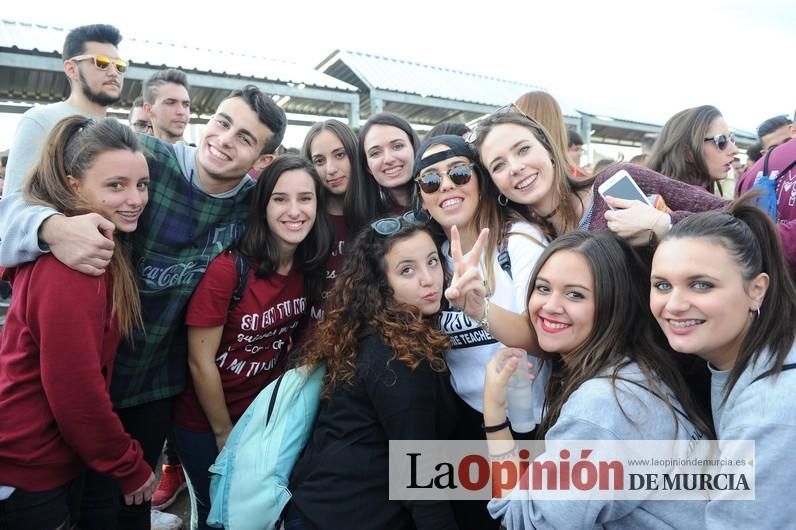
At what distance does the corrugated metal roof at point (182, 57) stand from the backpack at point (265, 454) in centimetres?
759

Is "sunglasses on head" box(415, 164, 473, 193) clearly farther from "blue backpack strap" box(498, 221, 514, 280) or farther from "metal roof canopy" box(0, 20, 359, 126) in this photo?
"metal roof canopy" box(0, 20, 359, 126)

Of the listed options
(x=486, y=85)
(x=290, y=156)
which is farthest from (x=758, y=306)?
(x=486, y=85)

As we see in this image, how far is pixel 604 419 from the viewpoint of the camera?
5.06 feet

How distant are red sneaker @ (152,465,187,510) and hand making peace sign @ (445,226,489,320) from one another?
3229mm

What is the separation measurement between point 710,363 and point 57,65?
9.00 metres

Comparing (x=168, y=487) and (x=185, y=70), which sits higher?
(x=185, y=70)

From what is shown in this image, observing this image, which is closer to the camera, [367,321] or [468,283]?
[468,283]

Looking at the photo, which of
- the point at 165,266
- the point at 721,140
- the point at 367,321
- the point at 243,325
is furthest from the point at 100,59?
the point at 721,140

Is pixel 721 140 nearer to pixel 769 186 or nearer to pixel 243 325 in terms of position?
pixel 769 186

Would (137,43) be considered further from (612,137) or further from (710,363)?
(612,137)

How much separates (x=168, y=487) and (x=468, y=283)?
11.1 ft

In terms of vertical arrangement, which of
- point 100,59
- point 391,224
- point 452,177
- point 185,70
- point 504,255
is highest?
point 185,70

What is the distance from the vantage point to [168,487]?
392 centimetres

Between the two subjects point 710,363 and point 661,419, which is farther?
point 710,363
